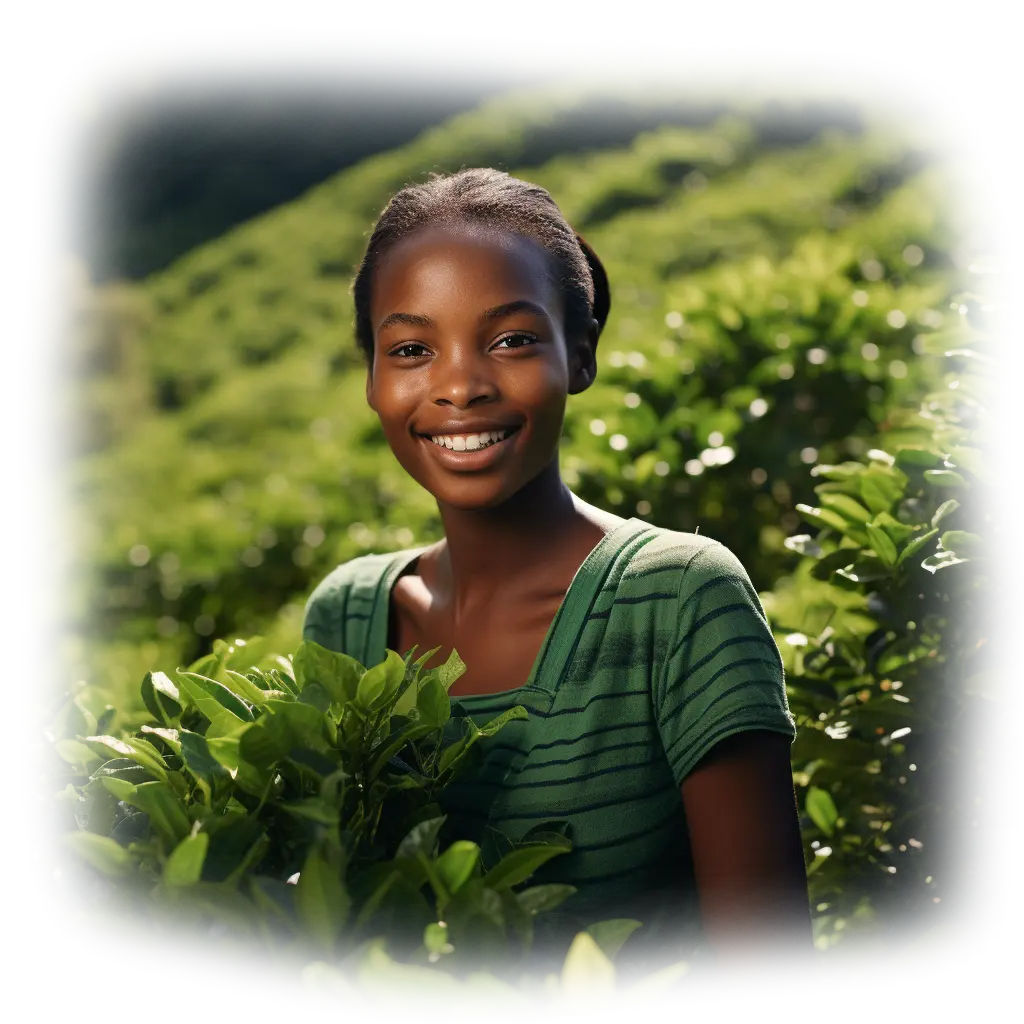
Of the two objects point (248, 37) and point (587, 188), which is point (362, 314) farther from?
point (587, 188)

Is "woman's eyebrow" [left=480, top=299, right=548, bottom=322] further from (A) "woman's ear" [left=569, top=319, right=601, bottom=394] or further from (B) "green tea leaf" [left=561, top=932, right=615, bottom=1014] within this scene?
(B) "green tea leaf" [left=561, top=932, right=615, bottom=1014]

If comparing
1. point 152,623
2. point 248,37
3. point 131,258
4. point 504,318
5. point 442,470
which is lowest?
point 152,623

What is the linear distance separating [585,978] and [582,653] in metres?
0.42

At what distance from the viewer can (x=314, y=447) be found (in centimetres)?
503

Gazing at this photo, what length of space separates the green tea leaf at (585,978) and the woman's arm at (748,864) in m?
0.27

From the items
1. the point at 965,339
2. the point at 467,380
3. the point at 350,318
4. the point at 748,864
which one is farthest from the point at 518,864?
the point at 965,339

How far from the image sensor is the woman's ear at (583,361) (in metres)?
1.50

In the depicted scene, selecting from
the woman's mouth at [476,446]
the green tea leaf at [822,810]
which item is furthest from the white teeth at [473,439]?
the green tea leaf at [822,810]

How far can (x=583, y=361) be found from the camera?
152 cm

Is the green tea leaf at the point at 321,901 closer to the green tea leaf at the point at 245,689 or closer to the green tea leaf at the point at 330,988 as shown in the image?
the green tea leaf at the point at 330,988

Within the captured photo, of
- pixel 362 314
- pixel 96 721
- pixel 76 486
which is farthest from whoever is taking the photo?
pixel 76 486

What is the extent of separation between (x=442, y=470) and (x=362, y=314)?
246mm

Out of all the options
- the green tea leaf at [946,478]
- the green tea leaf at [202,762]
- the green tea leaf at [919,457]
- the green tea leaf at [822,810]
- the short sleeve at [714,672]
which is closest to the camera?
the green tea leaf at [202,762]

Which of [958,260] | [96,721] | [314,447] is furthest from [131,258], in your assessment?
[96,721]
